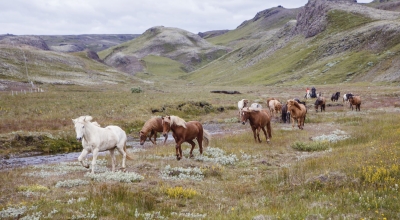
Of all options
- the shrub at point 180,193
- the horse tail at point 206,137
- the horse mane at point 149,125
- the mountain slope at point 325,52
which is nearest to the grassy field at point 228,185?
the shrub at point 180,193

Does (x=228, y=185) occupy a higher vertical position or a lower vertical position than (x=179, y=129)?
lower

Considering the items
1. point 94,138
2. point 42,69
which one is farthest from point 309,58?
point 94,138

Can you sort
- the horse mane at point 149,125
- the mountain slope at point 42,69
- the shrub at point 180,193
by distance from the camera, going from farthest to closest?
the mountain slope at point 42,69 < the horse mane at point 149,125 < the shrub at point 180,193

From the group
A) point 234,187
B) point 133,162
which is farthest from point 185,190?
point 133,162

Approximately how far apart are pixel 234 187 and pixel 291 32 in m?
170

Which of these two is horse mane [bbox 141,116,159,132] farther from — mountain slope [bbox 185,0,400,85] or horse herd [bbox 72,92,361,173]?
mountain slope [bbox 185,0,400,85]

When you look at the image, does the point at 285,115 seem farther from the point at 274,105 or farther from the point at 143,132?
the point at 143,132

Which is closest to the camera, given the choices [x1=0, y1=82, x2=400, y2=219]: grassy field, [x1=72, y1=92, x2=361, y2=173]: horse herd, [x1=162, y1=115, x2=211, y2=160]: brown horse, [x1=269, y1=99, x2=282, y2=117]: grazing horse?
[x1=0, y1=82, x2=400, y2=219]: grassy field

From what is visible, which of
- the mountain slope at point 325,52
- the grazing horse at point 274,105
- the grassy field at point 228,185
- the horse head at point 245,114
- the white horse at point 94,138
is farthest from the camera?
the mountain slope at point 325,52

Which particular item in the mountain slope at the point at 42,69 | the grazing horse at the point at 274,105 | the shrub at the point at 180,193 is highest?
the mountain slope at the point at 42,69

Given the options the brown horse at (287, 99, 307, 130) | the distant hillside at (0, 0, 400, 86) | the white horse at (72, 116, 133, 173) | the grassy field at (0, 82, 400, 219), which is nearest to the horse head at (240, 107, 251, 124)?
the grassy field at (0, 82, 400, 219)

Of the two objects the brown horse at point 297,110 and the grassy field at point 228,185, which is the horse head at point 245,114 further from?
the brown horse at point 297,110

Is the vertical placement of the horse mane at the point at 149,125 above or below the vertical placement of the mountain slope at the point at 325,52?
below

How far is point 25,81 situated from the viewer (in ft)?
255
